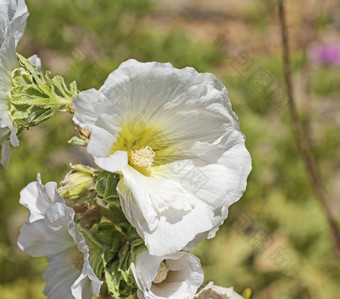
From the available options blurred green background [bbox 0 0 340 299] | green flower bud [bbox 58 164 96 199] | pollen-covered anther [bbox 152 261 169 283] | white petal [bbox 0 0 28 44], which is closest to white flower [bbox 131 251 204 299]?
pollen-covered anther [bbox 152 261 169 283]

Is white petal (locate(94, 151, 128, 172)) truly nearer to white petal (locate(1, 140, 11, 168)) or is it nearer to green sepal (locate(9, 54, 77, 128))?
green sepal (locate(9, 54, 77, 128))

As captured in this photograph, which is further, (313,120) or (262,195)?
(313,120)

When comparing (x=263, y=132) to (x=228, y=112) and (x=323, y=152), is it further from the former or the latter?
(x=228, y=112)

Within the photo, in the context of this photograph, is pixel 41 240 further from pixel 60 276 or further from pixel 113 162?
pixel 113 162

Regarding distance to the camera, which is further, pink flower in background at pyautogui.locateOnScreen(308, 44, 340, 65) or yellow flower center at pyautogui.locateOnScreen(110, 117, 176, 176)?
pink flower in background at pyautogui.locateOnScreen(308, 44, 340, 65)

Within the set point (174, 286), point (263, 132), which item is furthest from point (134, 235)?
point (263, 132)

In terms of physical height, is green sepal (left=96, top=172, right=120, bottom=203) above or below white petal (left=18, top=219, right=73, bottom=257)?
above

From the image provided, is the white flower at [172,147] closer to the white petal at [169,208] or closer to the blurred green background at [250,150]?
the white petal at [169,208]

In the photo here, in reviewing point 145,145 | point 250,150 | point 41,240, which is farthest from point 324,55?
point 41,240
